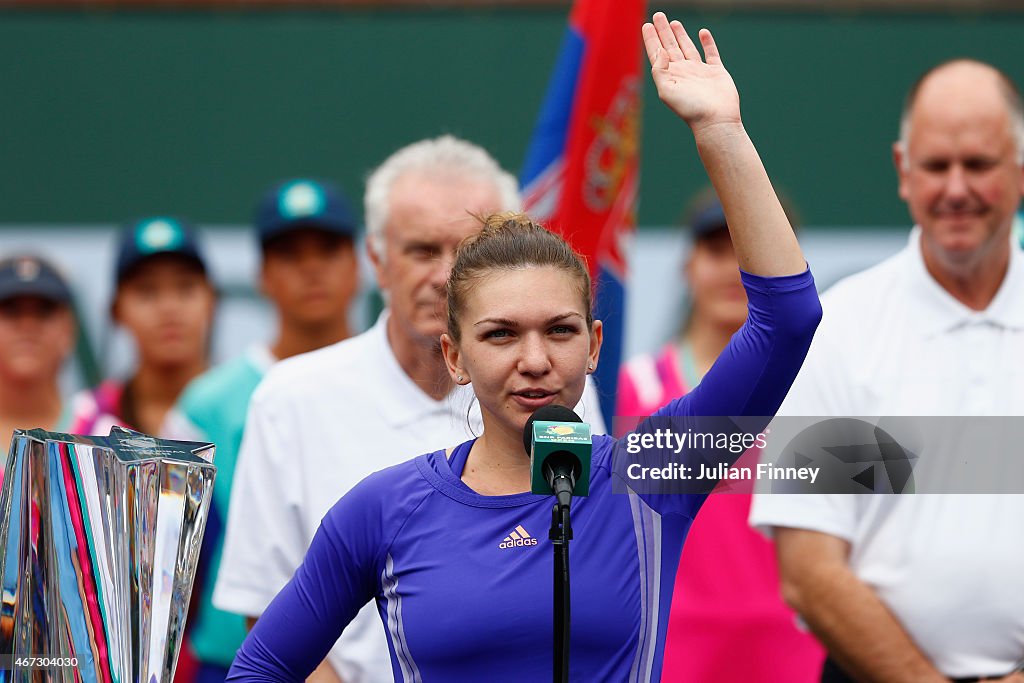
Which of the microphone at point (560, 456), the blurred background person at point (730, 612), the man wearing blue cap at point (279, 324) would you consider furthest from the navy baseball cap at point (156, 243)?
the microphone at point (560, 456)

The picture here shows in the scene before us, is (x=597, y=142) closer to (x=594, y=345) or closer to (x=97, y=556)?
(x=594, y=345)

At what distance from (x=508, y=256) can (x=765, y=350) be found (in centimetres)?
46

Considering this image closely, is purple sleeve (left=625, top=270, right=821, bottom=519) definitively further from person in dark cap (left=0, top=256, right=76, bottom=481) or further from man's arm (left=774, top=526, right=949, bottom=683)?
person in dark cap (left=0, top=256, right=76, bottom=481)

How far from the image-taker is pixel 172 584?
2145 millimetres

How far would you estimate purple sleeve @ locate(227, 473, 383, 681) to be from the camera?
2.47 meters

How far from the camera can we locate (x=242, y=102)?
6.12 m

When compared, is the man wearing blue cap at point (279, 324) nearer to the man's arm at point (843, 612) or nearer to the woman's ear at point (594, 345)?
the man's arm at point (843, 612)

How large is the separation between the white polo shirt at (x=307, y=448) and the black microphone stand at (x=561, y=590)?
121cm

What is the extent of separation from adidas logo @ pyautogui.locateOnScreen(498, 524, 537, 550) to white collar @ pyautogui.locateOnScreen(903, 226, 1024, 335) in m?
1.56

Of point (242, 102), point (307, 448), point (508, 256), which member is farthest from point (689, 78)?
point (242, 102)

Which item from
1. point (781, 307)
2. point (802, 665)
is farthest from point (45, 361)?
point (781, 307)

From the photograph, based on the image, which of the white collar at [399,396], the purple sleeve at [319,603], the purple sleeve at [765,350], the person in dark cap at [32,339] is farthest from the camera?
the person in dark cap at [32,339]

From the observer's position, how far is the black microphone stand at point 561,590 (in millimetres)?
2064

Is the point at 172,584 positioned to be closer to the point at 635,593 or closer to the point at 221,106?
the point at 635,593
